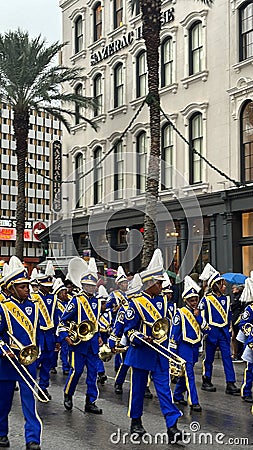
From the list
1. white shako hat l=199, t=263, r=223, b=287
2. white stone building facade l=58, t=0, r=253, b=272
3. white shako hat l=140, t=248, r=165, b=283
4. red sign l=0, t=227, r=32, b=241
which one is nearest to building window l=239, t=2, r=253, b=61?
white stone building facade l=58, t=0, r=253, b=272

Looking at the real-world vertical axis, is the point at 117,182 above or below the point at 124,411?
above

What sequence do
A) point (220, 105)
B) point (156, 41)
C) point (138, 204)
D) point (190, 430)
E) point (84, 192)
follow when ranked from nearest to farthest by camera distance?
1. point (190, 430)
2. point (156, 41)
3. point (220, 105)
4. point (138, 204)
5. point (84, 192)

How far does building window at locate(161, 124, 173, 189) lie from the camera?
87.4ft

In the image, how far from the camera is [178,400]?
10641 mm

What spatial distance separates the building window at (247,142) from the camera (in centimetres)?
2314

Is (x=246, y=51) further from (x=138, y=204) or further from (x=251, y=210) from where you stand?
(x=138, y=204)

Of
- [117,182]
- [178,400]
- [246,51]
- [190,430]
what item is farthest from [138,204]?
[190,430]

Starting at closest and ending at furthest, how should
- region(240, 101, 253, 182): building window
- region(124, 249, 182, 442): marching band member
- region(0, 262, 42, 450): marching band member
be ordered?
1. region(0, 262, 42, 450): marching band member
2. region(124, 249, 182, 442): marching band member
3. region(240, 101, 253, 182): building window

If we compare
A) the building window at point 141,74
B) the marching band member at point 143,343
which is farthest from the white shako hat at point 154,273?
the building window at point 141,74

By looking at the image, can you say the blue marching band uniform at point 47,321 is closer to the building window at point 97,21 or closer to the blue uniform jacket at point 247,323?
the blue uniform jacket at point 247,323

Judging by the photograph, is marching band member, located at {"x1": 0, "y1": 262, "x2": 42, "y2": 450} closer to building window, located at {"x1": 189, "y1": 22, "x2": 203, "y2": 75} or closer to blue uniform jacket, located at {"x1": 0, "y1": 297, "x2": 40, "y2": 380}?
blue uniform jacket, located at {"x1": 0, "y1": 297, "x2": 40, "y2": 380}

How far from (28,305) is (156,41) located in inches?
592

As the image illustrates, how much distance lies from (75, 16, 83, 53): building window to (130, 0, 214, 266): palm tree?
14.1m

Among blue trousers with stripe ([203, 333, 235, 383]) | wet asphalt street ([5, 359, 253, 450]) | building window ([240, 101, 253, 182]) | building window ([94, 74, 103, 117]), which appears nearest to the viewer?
wet asphalt street ([5, 359, 253, 450])
